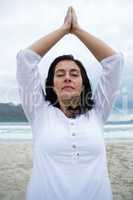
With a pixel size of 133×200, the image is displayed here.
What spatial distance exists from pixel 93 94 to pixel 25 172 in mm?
5256

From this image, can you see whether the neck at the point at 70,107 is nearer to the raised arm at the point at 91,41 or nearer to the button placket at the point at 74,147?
the button placket at the point at 74,147

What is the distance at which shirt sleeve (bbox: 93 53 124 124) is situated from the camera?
209cm

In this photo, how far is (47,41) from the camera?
207 cm

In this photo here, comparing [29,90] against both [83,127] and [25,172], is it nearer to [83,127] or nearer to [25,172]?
[83,127]

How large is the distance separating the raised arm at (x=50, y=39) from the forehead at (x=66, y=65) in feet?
0.42

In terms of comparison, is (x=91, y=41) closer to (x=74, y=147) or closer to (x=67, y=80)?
(x=67, y=80)

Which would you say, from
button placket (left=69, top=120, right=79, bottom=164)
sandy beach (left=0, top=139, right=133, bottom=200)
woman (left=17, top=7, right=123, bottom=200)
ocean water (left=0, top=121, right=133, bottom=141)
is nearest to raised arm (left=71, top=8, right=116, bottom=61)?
woman (left=17, top=7, right=123, bottom=200)

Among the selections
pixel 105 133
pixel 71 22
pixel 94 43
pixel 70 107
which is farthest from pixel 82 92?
pixel 105 133

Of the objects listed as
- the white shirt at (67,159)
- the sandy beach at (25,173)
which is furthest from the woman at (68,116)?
the sandy beach at (25,173)

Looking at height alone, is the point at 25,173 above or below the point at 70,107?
below

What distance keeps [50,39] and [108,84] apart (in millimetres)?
386

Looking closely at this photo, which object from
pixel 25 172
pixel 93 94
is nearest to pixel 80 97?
pixel 93 94

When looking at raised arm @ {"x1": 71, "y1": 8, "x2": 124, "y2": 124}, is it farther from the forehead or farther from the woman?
the forehead

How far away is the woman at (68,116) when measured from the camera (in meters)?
1.89
